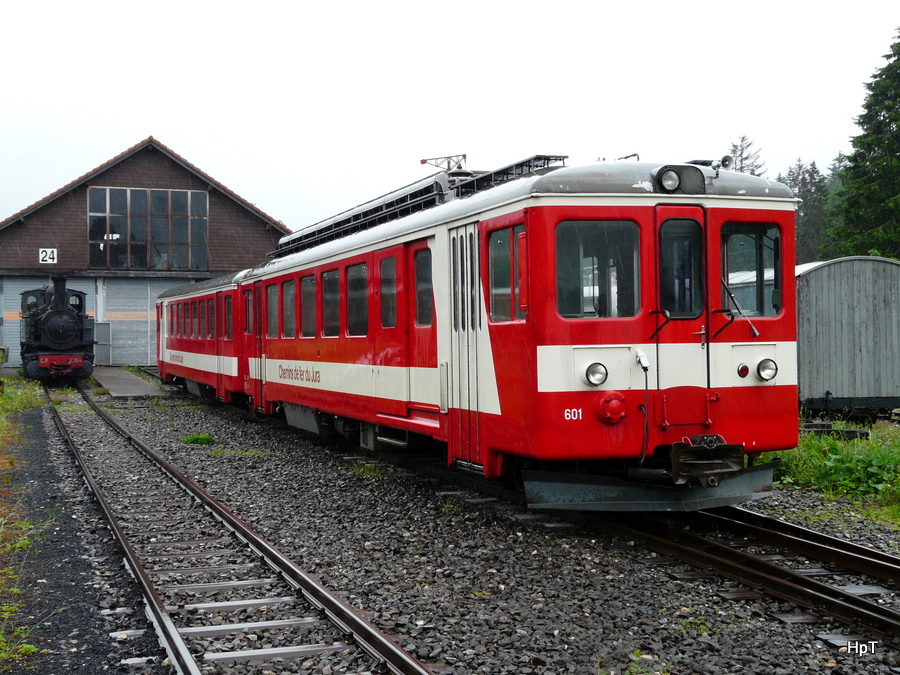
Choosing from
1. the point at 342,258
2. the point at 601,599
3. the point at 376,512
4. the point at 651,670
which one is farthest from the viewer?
the point at 342,258

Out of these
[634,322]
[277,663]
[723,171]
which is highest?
[723,171]

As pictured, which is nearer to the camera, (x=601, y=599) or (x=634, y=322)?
(x=601, y=599)

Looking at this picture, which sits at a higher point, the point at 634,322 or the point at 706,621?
the point at 634,322

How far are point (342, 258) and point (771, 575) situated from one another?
6787 millimetres

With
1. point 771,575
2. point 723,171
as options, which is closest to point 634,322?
point 723,171

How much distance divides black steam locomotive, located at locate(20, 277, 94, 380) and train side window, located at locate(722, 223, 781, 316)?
85.0 feet

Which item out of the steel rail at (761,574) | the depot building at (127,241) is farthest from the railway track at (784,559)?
the depot building at (127,241)

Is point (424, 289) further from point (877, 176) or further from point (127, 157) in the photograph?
point (127, 157)

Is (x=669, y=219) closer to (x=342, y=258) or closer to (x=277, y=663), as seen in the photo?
(x=277, y=663)

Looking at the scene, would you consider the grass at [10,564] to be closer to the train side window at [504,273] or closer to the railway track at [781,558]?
the train side window at [504,273]

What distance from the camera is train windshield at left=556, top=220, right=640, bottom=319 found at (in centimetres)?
688

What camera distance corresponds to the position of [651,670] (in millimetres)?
4484

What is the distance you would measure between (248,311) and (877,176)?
2403 cm

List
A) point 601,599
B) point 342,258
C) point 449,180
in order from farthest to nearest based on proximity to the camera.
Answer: point 342,258
point 449,180
point 601,599
